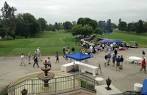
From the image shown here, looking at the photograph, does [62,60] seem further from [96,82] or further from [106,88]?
[106,88]

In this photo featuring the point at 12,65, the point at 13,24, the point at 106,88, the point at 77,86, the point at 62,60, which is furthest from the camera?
the point at 13,24

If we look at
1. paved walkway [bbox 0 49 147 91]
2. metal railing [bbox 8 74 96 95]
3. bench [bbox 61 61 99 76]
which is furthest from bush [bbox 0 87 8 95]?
bench [bbox 61 61 99 76]

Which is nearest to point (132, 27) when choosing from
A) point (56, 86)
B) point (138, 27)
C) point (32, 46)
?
point (138, 27)

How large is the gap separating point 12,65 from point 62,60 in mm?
6071

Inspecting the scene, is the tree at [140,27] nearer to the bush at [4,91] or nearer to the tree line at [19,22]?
the tree line at [19,22]

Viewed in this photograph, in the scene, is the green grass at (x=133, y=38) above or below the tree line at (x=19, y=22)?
below

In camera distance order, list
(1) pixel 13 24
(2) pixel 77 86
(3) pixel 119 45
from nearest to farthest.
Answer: (2) pixel 77 86 < (3) pixel 119 45 < (1) pixel 13 24

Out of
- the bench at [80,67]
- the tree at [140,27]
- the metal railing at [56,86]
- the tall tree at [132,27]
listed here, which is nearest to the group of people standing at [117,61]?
the bench at [80,67]

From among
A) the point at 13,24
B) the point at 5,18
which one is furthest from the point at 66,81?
the point at 5,18

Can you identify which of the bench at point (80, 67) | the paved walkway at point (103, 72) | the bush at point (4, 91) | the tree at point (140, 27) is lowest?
the bush at point (4, 91)

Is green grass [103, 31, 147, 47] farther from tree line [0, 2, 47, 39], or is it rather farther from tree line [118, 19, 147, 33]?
tree line [0, 2, 47, 39]

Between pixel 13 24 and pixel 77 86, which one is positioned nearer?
pixel 77 86

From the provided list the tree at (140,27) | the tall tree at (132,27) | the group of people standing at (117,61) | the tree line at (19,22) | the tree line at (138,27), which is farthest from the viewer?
the tall tree at (132,27)

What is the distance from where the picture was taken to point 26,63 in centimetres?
3384
